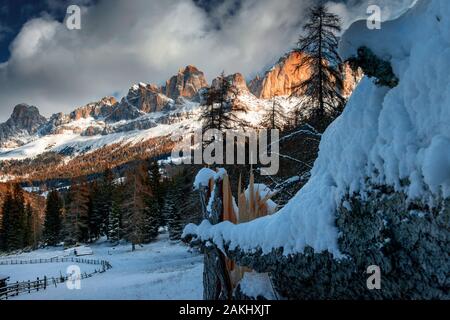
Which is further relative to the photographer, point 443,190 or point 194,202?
point 194,202

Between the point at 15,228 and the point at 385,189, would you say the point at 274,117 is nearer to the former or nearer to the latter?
the point at 385,189

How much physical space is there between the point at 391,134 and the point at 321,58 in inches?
492

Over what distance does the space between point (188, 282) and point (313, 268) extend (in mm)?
16245

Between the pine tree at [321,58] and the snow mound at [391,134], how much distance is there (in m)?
11.1

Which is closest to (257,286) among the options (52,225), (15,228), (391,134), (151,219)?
(391,134)

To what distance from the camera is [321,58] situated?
14.4 meters

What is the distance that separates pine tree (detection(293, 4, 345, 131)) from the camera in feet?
47.1

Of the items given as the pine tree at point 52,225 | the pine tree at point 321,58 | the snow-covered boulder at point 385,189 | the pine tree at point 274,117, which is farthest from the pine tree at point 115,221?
the snow-covered boulder at point 385,189

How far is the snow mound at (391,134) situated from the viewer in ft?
7.78
